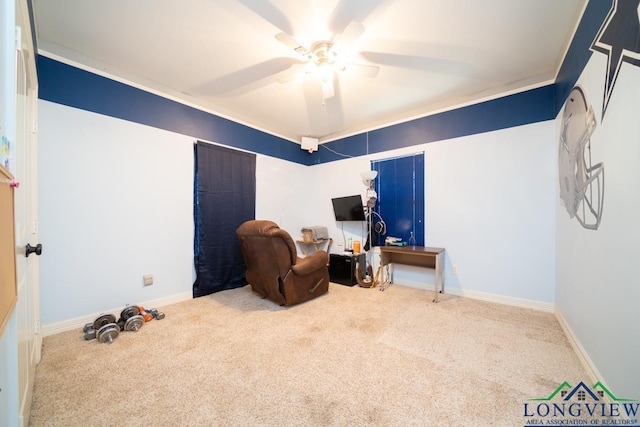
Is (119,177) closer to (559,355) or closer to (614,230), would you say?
(614,230)

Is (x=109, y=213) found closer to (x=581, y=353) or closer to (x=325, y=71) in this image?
(x=325, y=71)

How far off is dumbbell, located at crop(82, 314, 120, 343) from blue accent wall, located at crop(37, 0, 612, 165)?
217cm

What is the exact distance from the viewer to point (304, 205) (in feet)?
15.8

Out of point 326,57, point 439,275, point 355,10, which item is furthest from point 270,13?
point 439,275

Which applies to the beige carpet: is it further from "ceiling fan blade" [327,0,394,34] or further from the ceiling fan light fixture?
"ceiling fan blade" [327,0,394,34]

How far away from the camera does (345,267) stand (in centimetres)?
373

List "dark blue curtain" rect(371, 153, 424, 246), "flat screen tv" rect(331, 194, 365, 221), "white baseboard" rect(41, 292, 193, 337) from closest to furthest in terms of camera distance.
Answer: "white baseboard" rect(41, 292, 193, 337) → "dark blue curtain" rect(371, 153, 424, 246) → "flat screen tv" rect(331, 194, 365, 221)

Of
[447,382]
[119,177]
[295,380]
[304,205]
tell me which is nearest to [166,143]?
[119,177]

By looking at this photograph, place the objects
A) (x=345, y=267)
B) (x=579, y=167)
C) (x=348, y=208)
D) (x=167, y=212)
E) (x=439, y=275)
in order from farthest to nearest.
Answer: (x=348, y=208)
(x=345, y=267)
(x=439, y=275)
(x=167, y=212)
(x=579, y=167)

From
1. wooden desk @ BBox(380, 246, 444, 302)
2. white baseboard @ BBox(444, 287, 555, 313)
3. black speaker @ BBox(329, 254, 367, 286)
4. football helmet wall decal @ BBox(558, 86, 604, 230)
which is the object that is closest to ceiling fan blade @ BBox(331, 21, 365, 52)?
football helmet wall decal @ BBox(558, 86, 604, 230)

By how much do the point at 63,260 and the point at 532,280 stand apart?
16.6 feet

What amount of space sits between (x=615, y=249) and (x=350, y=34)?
7.43 feet

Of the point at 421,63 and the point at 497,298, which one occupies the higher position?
the point at 421,63

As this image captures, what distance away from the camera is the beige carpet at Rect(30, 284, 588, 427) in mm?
1298
